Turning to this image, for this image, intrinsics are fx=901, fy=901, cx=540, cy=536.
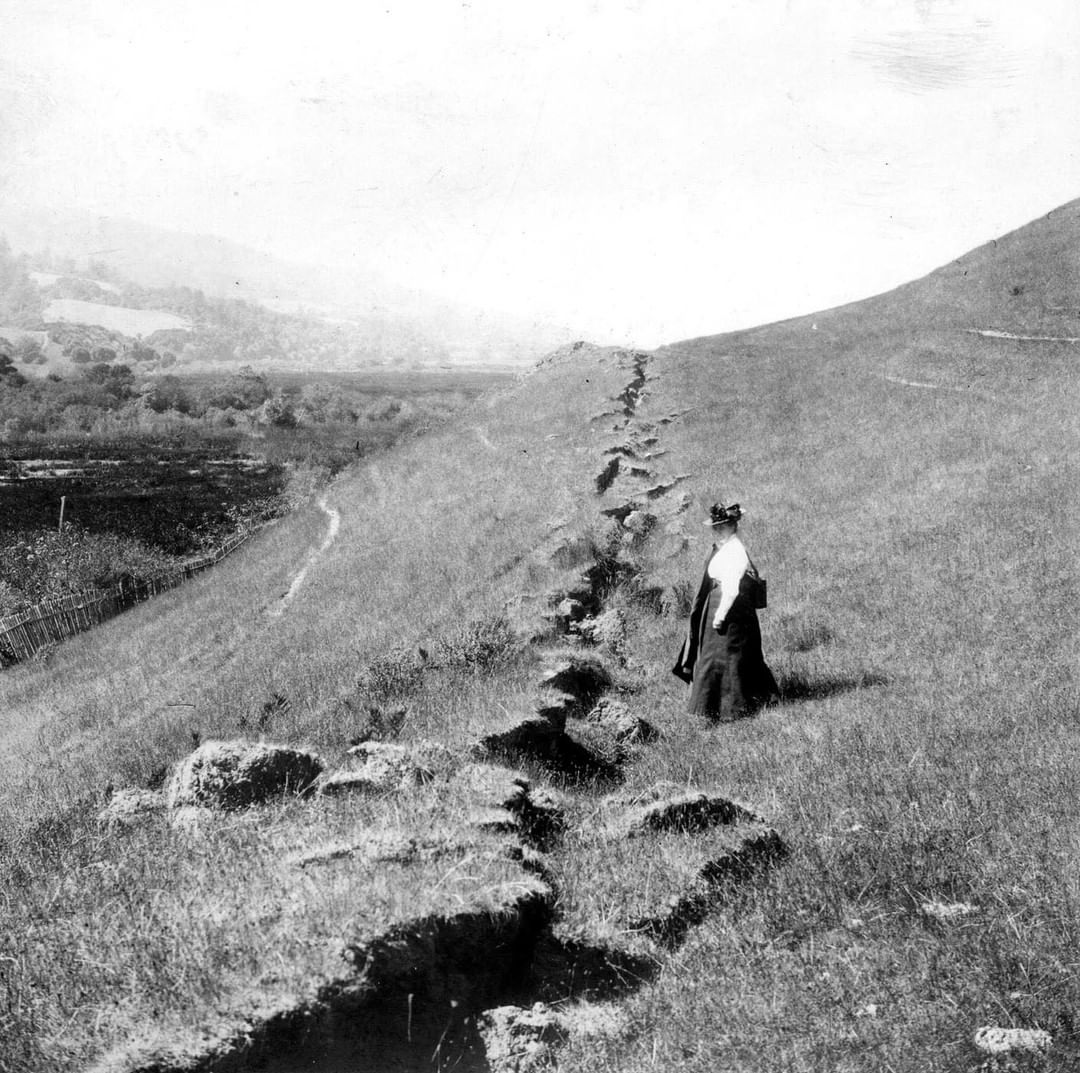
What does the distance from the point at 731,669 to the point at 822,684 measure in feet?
3.55

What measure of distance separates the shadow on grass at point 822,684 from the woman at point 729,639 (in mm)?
206

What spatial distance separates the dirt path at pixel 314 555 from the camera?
25.2 metres

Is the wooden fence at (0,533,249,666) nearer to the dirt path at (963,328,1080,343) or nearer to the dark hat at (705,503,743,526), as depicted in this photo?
the dark hat at (705,503,743,526)

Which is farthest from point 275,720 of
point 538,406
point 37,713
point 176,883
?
point 538,406

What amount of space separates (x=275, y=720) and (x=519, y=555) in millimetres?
7802

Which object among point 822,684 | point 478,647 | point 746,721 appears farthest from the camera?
point 478,647

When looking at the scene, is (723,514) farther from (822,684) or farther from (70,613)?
(70,613)

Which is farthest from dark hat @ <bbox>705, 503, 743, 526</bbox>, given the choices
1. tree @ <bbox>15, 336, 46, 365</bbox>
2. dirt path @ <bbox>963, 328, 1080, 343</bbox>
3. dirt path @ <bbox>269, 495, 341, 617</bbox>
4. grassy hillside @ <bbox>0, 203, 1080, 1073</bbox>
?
tree @ <bbox>15, 336, 46, 365</bbox>

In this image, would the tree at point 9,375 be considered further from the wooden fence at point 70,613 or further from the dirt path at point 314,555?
the wooden fence at point 70,613

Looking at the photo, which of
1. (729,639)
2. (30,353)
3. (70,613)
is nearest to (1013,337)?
(729,639)

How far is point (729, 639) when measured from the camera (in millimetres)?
8953

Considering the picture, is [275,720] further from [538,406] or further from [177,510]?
[177,510]

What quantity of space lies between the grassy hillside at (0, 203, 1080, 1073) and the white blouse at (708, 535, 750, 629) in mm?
1067

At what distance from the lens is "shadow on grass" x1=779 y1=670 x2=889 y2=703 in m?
8.91
